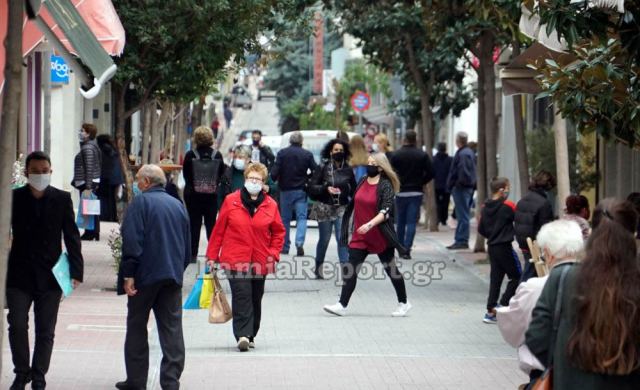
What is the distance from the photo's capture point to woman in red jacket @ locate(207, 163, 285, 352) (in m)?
11.4

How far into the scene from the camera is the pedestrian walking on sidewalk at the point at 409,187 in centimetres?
2050

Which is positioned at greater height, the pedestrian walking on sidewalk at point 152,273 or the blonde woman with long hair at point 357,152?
the blonde woman with long hair at point 357,152

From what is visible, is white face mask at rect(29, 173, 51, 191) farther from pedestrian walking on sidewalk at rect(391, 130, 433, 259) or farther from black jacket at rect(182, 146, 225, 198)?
pedestrian walking on sidewalk at rect(391, 130, 433, 259)

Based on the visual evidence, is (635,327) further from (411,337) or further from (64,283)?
(411,337)

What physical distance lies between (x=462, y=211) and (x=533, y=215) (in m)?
9.62

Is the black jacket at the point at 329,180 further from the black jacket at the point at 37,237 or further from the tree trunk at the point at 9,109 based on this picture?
the tree trunk at the point at 9,109

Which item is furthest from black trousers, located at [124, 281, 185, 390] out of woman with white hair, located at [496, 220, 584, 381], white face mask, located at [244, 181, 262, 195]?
woman with white hair, located at [496, 220, 584, 381]

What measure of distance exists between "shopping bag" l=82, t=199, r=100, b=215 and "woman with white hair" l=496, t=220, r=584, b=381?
541 inches

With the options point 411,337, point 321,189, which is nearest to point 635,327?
point 411,337

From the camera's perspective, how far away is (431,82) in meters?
27.2

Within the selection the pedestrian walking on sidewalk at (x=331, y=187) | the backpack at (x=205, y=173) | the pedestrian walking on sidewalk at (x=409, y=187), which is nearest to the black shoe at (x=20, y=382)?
the pedestrian walking on sidewalk at (x=331, y=187)

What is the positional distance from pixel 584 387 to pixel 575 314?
313 mm

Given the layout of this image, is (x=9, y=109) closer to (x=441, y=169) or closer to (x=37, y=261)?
(x=37, y=261)

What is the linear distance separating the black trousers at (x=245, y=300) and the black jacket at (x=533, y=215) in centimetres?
271
